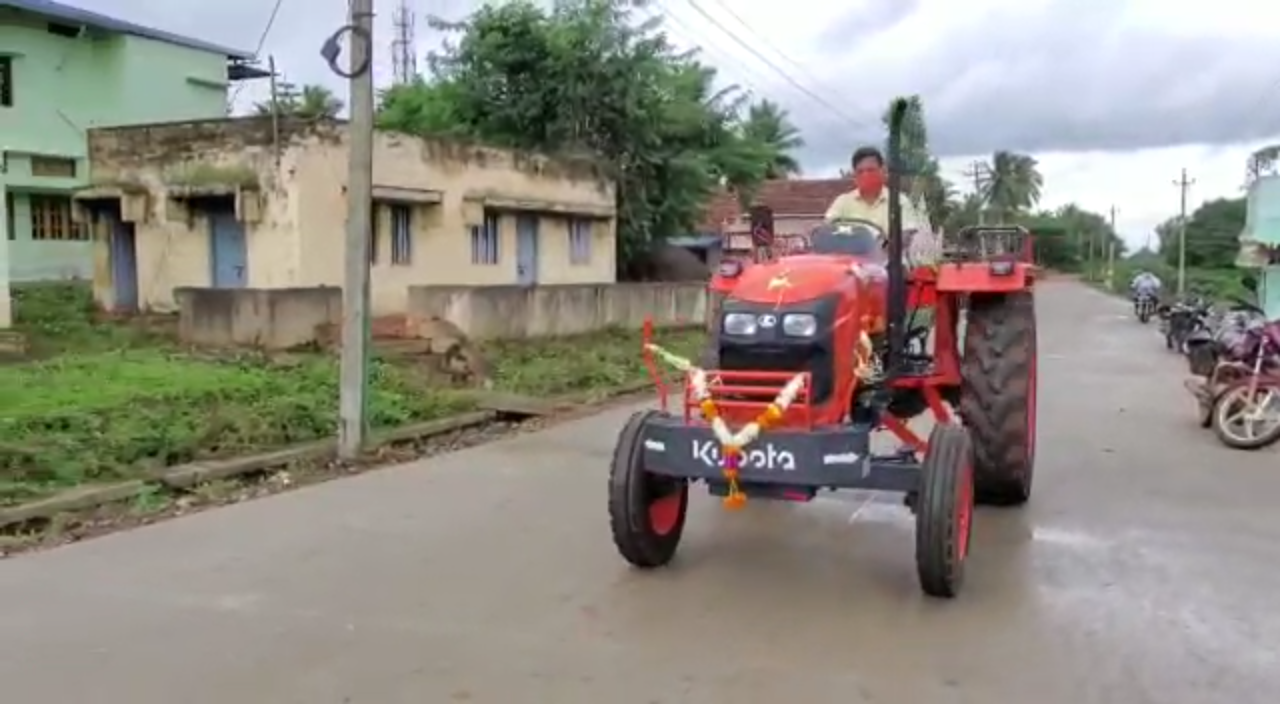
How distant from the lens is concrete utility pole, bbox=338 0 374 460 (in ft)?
33.6

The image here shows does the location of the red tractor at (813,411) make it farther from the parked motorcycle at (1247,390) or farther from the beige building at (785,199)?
the beige building at (785,199)

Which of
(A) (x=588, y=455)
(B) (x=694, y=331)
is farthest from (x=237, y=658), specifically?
(B) (x=694, y=331)

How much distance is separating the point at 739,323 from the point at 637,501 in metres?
1.04

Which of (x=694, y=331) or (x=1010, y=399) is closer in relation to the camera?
(x=1010, y=399)

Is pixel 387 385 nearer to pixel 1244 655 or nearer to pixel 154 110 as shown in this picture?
pixel 1244 655

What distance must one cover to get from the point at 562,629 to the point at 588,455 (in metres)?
5.20

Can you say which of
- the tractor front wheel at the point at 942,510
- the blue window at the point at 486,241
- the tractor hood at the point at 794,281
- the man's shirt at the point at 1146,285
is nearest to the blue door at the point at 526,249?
the blue window at the point at 486,241

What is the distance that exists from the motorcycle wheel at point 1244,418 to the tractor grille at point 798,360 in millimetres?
6852

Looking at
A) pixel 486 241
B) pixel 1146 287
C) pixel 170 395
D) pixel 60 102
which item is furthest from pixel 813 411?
pixel 1146 287

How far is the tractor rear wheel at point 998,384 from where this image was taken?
25.4 feet

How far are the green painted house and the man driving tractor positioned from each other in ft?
88.0

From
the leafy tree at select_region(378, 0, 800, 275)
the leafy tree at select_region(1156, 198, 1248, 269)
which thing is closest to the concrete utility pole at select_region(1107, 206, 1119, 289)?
the leafy tree at select_region(1156, 198, 1248, 269)

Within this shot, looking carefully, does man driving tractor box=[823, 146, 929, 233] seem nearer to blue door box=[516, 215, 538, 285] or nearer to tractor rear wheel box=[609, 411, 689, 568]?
tractor rear wheel box=[609, 411, 689, 568]

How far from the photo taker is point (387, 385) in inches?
541
